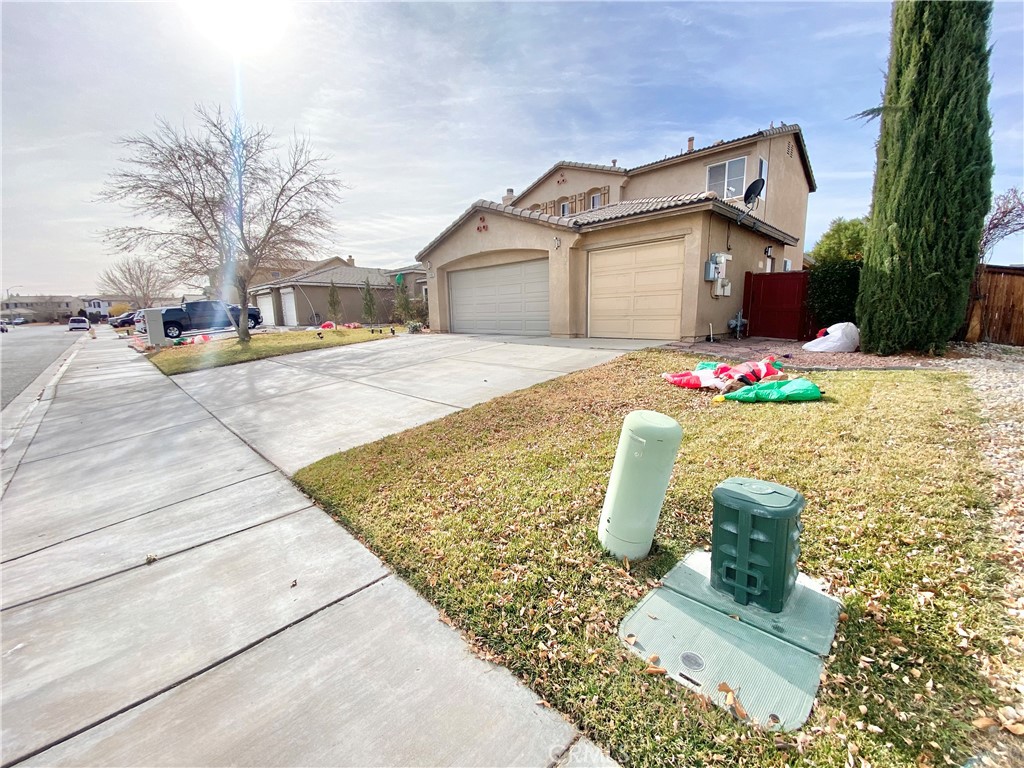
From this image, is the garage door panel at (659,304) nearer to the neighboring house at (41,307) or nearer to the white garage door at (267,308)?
the white garage door at (267,308)

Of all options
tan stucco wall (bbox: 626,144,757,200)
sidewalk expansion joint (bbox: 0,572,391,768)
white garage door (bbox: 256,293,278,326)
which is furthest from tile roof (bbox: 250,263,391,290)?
sidewalk expansion joint (bbox: 0,572,391,768)

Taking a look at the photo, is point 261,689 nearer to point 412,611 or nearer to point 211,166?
point 412,611

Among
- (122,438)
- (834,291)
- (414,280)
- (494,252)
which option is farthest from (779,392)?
(414,280)

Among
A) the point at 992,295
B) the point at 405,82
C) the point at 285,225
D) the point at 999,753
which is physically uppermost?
the point at 405,82

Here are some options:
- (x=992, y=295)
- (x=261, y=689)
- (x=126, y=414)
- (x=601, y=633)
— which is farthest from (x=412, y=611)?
(x=992, y=295)

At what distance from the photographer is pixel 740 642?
6.16ft

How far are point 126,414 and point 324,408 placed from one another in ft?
11.2

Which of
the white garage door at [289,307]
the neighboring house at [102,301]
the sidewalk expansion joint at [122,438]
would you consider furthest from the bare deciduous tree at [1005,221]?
the neighboring house at [102,301]

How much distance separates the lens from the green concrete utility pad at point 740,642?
1.61 meters

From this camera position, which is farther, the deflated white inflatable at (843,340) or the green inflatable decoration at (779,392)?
the deflated white inflatable at (843,340)

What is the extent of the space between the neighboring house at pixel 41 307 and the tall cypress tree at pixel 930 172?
108m

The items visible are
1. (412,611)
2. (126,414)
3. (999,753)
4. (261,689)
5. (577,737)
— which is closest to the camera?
(999,753)

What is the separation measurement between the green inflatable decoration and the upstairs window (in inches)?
469

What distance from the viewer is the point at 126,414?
664 centimetres
